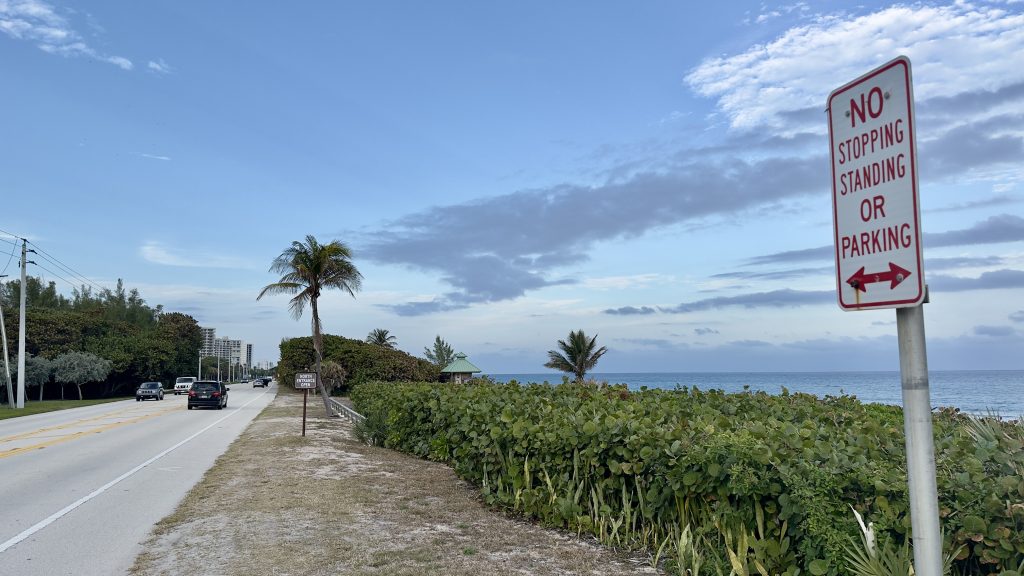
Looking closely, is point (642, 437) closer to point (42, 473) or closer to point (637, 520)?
point (637, 520)

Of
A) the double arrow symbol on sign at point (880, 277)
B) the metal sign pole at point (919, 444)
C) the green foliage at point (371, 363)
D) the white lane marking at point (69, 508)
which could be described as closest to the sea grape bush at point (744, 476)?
the metal sign pole at point (919, 444)

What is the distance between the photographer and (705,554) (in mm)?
5699

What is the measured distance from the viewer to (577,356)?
50688 mm

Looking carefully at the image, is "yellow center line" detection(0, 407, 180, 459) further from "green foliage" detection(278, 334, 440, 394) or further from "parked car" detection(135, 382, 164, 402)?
"parked car" detection(135, 382, 164, 402)

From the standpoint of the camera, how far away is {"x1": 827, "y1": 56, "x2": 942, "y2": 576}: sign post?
213 cm

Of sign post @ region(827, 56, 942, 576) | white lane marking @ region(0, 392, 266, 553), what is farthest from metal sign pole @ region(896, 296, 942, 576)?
white lane marking @ region(0, 392, 266, 553)

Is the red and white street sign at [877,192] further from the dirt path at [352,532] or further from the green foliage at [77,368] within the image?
the green foliage at [77,368]

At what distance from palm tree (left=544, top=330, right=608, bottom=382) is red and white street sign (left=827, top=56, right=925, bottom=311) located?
4842cm

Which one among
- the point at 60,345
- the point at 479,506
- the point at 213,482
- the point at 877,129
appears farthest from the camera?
the point at 60,345

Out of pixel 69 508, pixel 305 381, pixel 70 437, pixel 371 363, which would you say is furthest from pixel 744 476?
pixel 371 363

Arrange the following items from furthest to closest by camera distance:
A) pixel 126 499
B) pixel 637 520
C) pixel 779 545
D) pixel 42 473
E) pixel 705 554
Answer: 1. pixel 42 473
2. pixel 126 499
3. pixel 637 520
4. pixel 705 554
5. pixel 779 545

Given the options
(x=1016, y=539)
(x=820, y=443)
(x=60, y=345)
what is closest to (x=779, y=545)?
(x=820, y=443)

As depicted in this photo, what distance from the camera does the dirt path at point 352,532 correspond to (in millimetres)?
6262

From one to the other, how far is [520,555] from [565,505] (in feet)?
2.88
